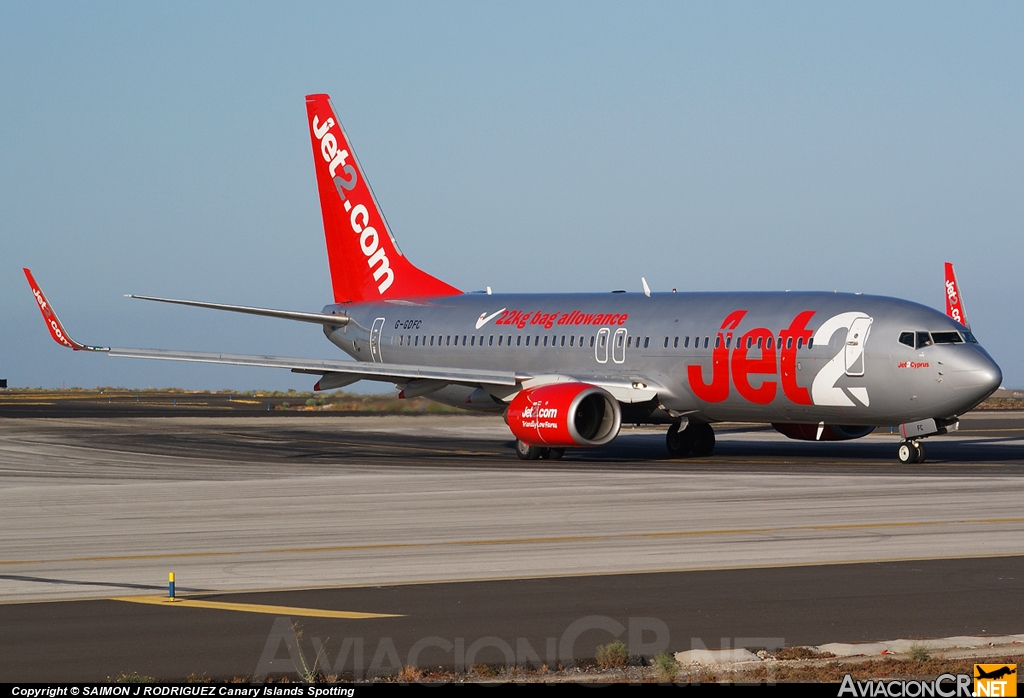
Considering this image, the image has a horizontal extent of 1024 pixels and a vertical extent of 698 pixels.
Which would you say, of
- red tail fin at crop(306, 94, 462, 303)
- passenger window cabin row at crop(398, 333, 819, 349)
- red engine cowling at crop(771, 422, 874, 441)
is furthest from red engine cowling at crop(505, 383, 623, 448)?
red tail fin at crop(306, 94, 462, 303)

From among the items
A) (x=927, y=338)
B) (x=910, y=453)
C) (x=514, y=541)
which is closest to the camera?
(x=514, y=541)

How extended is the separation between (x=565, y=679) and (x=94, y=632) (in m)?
4.33

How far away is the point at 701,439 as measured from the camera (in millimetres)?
37500

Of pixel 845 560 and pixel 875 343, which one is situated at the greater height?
pixel 875 343

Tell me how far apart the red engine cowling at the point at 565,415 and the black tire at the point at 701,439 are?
3.98m

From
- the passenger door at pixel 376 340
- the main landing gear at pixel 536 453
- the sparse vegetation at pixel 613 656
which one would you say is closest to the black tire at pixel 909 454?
the main landing gear at pixel 536 453

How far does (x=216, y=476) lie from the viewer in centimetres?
2975

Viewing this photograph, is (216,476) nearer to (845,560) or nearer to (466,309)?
(466,309)

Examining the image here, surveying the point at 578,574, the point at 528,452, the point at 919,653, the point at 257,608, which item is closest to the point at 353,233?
the point at 528,452

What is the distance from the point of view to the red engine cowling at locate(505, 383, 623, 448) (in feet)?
108

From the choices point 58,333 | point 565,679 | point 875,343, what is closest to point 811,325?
point 875,343

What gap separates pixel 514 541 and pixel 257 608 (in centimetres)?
600

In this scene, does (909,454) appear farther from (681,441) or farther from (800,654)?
(800,654)

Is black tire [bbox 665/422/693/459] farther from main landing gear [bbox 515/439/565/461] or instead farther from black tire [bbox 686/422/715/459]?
main landing gear [bbox 515/439/565/461]
